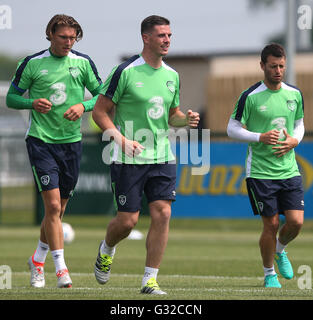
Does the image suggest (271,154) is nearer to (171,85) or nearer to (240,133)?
(240,133)

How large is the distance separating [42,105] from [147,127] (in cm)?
125

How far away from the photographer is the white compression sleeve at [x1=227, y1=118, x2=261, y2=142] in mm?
10164

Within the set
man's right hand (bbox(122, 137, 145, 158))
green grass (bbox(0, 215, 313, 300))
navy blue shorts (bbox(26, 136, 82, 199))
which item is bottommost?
green grass (bbox(0, 215, 313, 300))

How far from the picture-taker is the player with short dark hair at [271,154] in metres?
10.3

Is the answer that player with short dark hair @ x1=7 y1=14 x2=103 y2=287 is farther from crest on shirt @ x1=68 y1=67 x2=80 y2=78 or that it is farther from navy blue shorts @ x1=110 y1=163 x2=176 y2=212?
navy blue shorts @ x1=110 y1=163 x2=176 y2=212

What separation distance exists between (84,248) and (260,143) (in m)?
6.73

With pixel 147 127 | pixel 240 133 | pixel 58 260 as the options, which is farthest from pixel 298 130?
pixel 58 260

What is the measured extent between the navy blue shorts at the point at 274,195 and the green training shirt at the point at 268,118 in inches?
2.5

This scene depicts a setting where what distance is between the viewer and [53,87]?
10.1 m

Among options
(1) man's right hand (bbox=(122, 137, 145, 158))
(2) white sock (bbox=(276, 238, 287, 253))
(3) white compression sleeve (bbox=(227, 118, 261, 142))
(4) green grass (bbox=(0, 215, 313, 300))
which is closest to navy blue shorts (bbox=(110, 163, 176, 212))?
(1) man's right hand (bbox=(122, 137, 145, 158))

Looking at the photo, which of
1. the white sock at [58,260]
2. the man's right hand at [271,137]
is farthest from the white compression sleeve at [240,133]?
the white sock at [58,260]

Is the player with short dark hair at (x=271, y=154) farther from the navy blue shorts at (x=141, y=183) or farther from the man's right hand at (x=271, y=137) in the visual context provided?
the navy blue shorts at (x=141, y=183)
